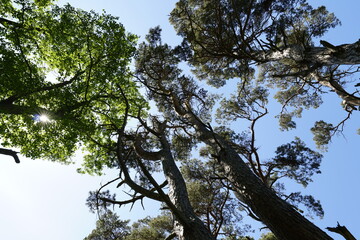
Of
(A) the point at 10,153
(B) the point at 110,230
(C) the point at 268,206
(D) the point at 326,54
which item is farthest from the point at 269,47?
(B) the point at 110,230

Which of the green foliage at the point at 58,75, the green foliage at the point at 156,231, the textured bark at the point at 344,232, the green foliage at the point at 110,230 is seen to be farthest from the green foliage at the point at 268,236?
the textured bark at the point at 344,232

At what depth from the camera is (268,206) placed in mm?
4090

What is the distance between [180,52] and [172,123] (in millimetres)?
4102

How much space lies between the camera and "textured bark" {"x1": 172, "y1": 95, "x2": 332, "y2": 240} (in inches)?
133

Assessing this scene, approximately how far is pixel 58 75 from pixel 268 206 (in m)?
9.18

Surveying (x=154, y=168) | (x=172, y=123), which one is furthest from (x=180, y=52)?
(x=154, y=168)

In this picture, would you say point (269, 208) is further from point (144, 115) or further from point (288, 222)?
point (144, 115)

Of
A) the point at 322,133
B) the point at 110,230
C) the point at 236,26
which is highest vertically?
the point at 236,26

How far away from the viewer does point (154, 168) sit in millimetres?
10750

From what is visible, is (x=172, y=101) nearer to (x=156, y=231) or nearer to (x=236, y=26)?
(x=236, y=26)

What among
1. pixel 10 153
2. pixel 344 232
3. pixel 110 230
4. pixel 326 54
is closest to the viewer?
pixel 344 232

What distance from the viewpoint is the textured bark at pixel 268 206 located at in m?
3.38

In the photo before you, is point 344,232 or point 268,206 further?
point 268,206

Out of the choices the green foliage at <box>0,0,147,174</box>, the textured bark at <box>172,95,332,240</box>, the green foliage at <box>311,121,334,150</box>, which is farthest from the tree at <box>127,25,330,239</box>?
the green foliage at <box>311,121,334,150</box>
